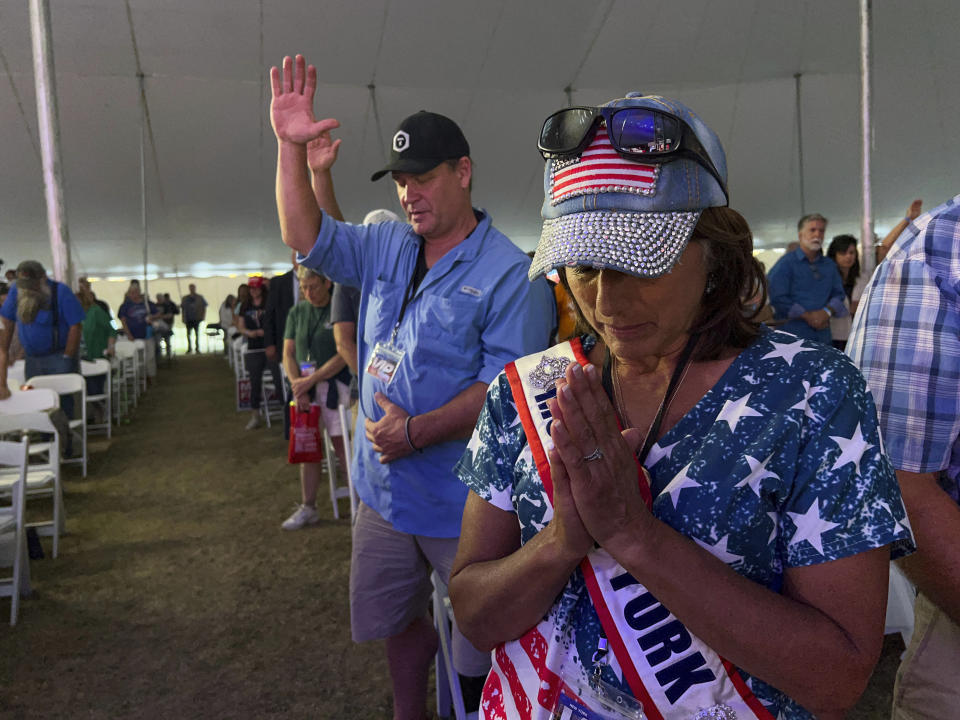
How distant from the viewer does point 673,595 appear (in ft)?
2.56

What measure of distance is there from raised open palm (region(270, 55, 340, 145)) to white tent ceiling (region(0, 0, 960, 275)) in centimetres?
1114

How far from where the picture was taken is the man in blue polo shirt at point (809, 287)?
19.8 ft

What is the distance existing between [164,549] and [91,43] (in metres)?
11.6

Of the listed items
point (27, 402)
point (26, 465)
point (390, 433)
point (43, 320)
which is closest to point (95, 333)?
point (43, 320)

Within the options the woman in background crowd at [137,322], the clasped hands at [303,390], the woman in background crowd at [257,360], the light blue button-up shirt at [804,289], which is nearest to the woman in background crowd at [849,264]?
the light blue button-up shirt at [804,289]

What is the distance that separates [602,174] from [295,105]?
1.35 metres

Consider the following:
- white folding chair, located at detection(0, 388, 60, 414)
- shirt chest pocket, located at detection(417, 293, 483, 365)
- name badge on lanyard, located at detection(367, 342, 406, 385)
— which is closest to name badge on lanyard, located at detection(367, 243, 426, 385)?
name badge on lanyard, located at detection(367, 342, 406, 385)

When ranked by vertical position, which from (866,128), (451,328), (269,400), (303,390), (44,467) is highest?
(866,128)

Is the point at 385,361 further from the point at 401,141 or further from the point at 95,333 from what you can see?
the point at 95,333

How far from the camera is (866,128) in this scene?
7.00 m

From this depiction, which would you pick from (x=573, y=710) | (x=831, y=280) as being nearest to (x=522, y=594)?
(x=573, y=710)

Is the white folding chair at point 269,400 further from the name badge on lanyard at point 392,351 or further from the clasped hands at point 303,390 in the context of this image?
the name badge on lanyard at point 392,351

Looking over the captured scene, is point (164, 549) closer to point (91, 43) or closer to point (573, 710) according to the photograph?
point (573, 710)

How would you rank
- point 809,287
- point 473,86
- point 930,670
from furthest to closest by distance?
point 473,86
point 809,287
point 930,670
